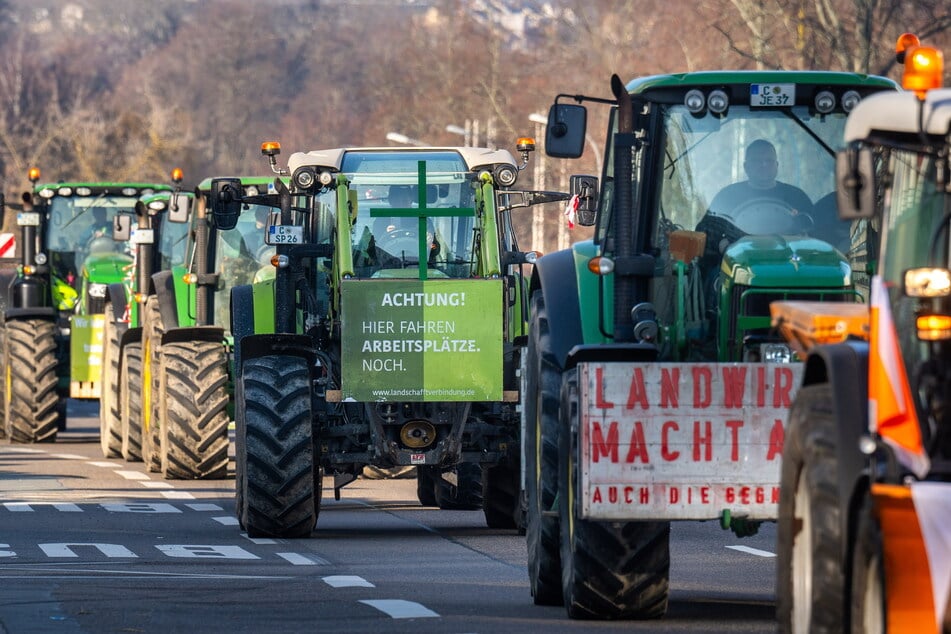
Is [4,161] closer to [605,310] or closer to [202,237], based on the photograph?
[202,237]

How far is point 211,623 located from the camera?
12039 millimetres

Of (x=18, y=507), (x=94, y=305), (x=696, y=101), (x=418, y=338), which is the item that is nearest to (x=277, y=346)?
(x=418, y=338)

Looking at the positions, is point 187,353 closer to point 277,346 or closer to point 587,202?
point 277,346

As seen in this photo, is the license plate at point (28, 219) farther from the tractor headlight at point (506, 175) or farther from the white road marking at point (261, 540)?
the white road marking at point (261, 540)

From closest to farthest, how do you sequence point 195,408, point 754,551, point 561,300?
point 561,300, point 754,551, point 195,408

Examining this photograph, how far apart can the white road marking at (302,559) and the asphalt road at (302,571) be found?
1cm

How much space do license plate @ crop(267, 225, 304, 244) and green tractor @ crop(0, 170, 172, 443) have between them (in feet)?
34.7

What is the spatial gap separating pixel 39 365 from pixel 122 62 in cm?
13103

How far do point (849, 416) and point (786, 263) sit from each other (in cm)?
366

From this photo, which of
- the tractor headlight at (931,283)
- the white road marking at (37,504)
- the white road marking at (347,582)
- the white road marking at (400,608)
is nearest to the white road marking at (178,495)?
the white road marking at (37,504)

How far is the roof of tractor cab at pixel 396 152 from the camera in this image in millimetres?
18031

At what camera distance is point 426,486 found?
2044cm

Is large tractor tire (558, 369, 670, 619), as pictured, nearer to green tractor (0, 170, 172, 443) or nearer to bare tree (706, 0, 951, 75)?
green tractor (0, 170, 172, 443)

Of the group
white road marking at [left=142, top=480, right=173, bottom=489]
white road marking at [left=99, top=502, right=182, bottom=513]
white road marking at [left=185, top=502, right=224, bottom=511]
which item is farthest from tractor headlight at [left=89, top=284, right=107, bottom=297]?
white road marking at [left=185, top=502, right=224, bottom=511]
